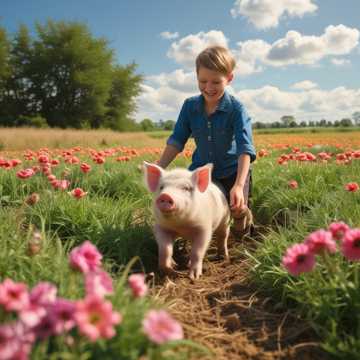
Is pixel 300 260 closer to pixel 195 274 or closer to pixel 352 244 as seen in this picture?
pixel 352 244

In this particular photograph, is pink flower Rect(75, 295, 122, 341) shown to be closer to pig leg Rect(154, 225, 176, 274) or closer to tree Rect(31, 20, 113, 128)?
pig leg Rect(154, 225, 176, 274)

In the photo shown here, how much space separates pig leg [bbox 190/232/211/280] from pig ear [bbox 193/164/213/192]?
0.37m

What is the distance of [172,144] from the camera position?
404 centimetres

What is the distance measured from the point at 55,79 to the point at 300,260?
34.3 m

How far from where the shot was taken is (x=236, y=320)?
2.15m

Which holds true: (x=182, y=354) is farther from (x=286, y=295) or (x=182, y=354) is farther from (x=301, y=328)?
(x=286, y=295)

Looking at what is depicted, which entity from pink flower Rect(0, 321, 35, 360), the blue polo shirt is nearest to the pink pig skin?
the blue polo shirt

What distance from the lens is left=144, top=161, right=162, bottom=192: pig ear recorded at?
2902 millimetres

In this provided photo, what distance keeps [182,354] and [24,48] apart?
3582cm

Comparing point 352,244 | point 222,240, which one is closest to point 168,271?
point 222,240

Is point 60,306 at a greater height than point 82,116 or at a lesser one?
lesser

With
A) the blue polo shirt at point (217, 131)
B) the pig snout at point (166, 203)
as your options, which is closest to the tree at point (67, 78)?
the blue polo shirt at point (217, 131)

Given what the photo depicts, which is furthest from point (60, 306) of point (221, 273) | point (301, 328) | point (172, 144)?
point (172, 144)

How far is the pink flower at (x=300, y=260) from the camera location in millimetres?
1628
